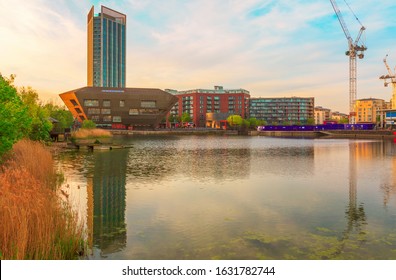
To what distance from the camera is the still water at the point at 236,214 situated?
622 inches

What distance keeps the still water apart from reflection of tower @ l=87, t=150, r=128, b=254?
0.05m

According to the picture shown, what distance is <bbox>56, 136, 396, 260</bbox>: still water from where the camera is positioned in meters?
15.8

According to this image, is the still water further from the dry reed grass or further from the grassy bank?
the dry reed grass

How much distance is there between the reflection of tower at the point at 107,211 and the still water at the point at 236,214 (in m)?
0.05

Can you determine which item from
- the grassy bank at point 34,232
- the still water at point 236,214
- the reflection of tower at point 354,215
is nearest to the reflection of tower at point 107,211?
the still water at point 236,214

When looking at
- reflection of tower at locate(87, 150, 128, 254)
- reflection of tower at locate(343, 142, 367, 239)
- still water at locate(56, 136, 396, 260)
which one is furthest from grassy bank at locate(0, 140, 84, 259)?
reflection of tower at locate(343, 142, 367, 239)

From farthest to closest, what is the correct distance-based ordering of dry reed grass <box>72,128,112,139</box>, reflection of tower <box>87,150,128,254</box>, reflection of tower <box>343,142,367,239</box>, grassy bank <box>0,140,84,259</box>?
dry reed grass <box>72,128,112,139</box> → reflection of tower <box>343,142,367,239</box> → reflection of tower <box>87,150,128,254</box> → grassy bank <box>0,140,84,259</box>

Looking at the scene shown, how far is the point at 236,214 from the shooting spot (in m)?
22.0

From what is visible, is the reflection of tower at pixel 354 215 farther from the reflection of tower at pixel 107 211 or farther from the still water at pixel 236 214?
the reflection of tower at pixel 107 211

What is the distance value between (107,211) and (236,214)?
805 cm

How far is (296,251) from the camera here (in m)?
15.5

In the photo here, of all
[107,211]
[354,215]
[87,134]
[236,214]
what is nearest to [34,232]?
[107,211]

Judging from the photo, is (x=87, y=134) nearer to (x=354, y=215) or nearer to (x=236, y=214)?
(x=236, y=214)

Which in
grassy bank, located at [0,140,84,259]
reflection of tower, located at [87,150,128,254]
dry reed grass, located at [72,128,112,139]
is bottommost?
reflection of tower, located at [87,150,128,254]
